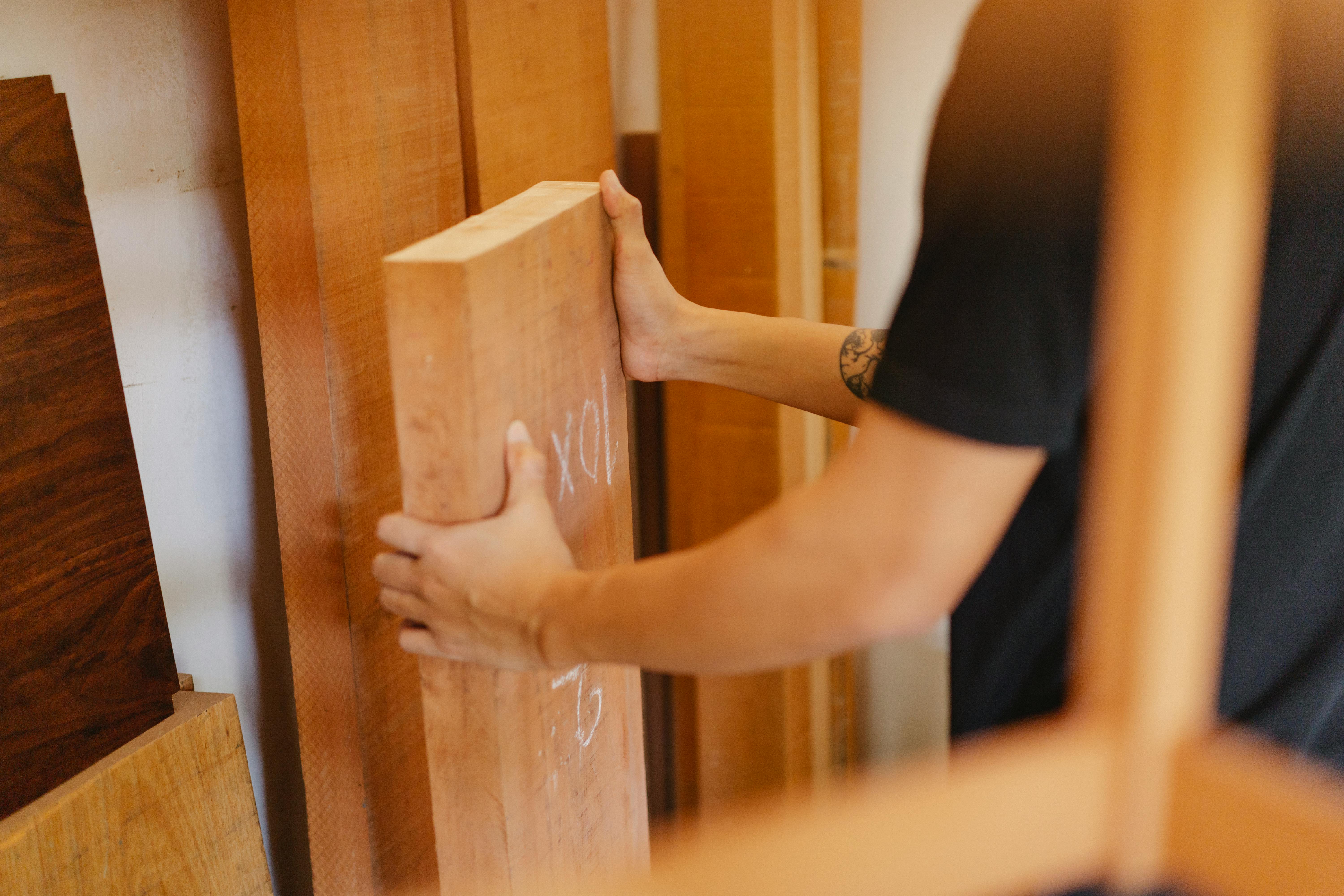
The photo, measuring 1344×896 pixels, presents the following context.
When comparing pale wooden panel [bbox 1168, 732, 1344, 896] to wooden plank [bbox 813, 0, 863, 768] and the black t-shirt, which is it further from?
wooden plank [bbox 813, 0, 863, 768]

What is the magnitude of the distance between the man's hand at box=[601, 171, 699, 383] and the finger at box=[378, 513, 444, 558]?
1.29ft

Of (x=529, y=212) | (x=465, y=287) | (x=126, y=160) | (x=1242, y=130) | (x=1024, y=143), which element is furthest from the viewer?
(x=126, y=160)

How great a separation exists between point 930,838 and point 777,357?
3.00ft

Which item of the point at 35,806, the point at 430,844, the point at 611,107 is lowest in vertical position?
the point at 430,844

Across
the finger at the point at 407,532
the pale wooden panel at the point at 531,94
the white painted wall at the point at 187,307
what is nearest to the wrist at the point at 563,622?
the finger at the point at 407,532

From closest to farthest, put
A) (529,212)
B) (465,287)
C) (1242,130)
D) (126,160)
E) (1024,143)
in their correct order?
(1242,130)
(1024,143)
(465,287)
(529,212)
(126,160)

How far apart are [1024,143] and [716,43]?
1349 mm

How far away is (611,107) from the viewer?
1.91 metres

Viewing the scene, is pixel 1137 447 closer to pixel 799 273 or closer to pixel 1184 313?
pixel 1184 313

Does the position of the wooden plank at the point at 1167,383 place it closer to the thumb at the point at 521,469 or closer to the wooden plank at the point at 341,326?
the thumb at the point at 521,469

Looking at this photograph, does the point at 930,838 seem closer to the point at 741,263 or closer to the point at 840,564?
the point at 840,564

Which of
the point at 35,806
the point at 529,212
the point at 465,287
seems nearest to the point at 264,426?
the point at 35,806

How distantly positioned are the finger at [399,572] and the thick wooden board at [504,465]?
0.13ft

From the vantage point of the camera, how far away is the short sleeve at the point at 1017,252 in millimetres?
550
